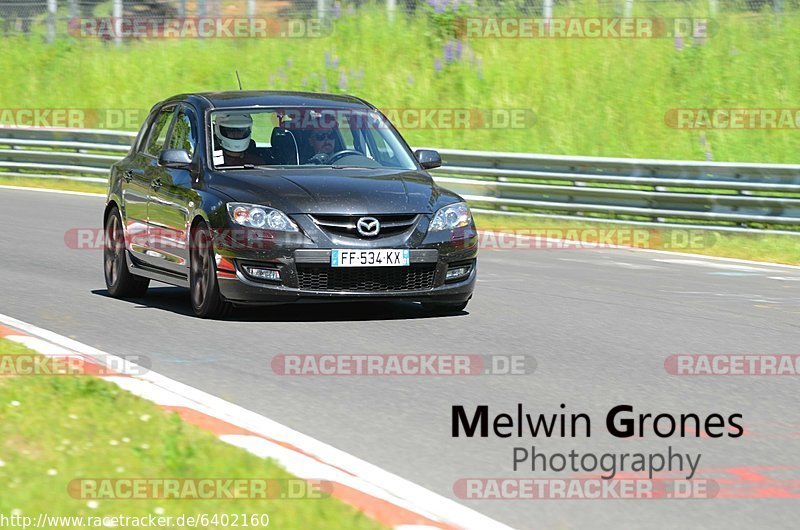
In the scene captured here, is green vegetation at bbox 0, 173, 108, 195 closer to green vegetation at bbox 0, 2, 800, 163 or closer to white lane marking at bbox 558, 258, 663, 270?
green vegetation at bbox 0, 2, 800, 163

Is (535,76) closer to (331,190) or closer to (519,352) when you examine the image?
(331,190)

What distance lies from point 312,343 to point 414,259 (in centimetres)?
116

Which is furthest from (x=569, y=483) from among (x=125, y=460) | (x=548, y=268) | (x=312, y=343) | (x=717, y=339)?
(x=548, y=268)

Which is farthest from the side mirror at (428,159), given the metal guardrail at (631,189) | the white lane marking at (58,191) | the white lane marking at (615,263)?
the white lane marking at (58,191)

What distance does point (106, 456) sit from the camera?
6.19 meters

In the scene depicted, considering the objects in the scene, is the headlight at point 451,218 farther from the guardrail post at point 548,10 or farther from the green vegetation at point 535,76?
the guardrail post at point 548,10

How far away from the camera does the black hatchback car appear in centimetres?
1043

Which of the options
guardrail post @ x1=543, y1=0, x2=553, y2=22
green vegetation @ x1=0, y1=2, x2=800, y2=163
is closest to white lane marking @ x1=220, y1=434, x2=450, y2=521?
green vegetation @ x1=0, y1=2, x2=800, y2=163

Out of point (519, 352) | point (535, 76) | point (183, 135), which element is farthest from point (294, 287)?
point (535, 76)

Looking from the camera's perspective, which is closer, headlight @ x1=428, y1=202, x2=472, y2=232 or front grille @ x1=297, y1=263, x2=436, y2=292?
front grille @ x1=297, y1=263, x2=436, y2=292

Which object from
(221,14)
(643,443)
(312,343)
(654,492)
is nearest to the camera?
(654,492)

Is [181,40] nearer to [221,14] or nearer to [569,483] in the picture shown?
[221,14]

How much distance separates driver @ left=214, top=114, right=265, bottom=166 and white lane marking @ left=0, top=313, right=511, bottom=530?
2.39 m

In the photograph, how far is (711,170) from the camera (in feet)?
59.0
